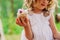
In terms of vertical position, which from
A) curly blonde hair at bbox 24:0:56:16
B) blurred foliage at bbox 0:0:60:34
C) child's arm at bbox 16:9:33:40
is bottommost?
blurred foliage at bbox 0:0:60:34

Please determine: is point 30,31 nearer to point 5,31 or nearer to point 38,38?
point 38,38

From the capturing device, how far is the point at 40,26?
1.12 metres

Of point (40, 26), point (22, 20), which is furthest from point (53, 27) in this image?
point (22, 20)

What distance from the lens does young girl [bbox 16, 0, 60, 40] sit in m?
1.11

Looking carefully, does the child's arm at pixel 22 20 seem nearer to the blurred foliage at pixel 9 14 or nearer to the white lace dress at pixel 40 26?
the white lace dress at pixel 40 26

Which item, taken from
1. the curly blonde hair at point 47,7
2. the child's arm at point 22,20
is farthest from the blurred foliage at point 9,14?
the child's arm at point 22,20

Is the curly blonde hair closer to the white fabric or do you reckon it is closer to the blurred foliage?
the white fabric

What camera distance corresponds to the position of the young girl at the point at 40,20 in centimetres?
111

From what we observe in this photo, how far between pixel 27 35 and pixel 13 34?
0.73 metres

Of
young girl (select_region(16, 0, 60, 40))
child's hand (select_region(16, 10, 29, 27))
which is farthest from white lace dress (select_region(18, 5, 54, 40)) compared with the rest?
child's hand (select_region(16, 10, 29, 27))

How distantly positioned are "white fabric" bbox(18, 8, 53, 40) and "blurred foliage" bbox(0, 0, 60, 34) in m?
0.60

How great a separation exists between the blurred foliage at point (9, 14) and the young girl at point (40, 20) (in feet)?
1.93

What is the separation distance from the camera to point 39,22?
1.12m

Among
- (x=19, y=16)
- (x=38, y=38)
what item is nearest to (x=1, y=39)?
(x=38, y=38)
